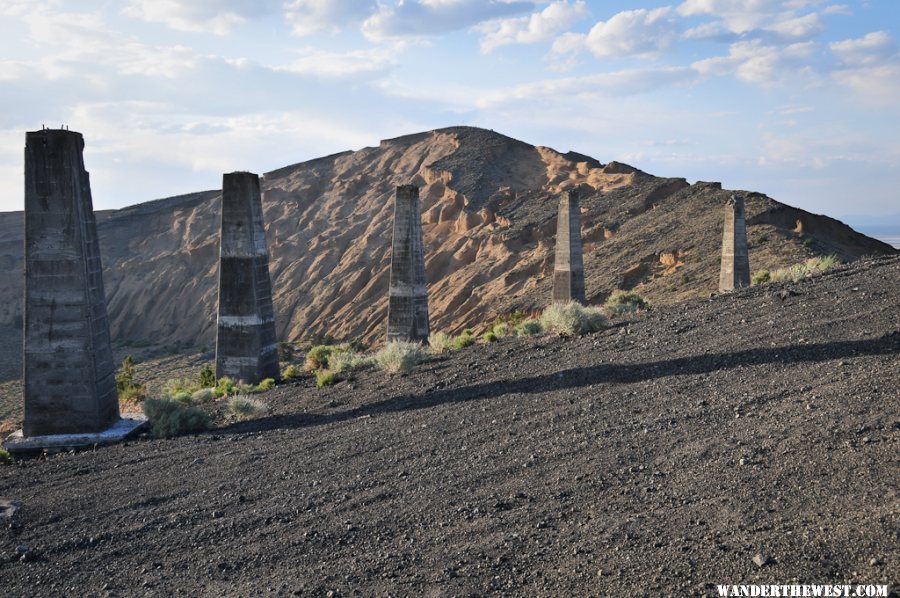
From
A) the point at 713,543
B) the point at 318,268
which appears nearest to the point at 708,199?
the point at 318,268

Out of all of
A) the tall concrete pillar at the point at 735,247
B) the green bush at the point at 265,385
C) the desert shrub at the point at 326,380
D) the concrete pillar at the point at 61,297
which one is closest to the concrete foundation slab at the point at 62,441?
the concrete pillar at the point at 61,297

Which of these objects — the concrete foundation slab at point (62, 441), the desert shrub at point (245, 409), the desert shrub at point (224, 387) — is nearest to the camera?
the concrete foundation slab at point (62, 441)

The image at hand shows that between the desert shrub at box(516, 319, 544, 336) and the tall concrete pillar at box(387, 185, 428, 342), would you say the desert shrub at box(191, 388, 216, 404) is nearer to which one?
the tall concrete pillar at box(387, 185, 428, 342)

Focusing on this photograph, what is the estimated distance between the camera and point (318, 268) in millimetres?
59719

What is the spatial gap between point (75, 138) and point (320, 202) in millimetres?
57757

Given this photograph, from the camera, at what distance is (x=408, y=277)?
74.1 ft

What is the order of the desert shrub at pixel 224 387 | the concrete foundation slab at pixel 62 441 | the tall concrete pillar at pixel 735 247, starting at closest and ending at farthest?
the concrete foundation slab at pixel 62 441 < the desert shrub at pixel 224 387 < the tall concrete pillar at pixel 735 247

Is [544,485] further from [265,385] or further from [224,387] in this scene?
[224,387]

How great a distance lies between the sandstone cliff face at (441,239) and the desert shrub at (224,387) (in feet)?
54.3

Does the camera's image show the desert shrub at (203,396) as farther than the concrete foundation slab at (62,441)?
Yes

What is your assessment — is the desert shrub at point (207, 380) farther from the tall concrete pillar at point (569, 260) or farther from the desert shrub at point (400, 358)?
the tall concrete pillar at point (569, 260)

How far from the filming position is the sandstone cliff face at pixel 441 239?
37.8 m

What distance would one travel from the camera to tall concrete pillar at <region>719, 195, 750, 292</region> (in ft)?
83.0

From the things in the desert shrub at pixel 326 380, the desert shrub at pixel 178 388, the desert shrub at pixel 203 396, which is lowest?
the desert shrub at pixel 178 388
